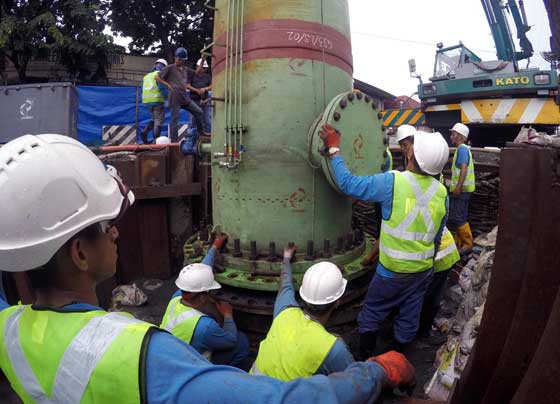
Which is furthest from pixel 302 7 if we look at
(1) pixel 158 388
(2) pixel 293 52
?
(1) pixel 158 388

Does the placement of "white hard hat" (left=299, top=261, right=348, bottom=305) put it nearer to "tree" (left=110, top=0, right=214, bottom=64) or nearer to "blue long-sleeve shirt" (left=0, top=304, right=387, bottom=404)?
"blue long-sleeve shirt" (left=0, top=304, right=387, bottom=404)

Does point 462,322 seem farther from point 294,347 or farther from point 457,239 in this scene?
point 457,239

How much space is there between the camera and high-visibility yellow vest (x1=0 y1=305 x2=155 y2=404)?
34.9 inches

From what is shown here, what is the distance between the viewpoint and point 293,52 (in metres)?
2.87

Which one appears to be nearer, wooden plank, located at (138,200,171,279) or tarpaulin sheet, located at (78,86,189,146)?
Result: wooden plank, located at (138,200,171,279)

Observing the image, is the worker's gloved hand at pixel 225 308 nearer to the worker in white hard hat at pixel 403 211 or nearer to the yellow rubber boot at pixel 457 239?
the worker in white hard hat at pixel 403 211

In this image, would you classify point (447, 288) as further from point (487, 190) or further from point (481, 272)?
point (487, 190)

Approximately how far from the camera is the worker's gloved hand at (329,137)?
2674 millimetres

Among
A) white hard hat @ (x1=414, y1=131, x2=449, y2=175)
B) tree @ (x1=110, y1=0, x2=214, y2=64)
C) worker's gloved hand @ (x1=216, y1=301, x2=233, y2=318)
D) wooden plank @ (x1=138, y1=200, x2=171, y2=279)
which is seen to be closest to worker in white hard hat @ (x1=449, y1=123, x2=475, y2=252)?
white hard hat @ (x1=414, y1=131, x2=449, y2=175)

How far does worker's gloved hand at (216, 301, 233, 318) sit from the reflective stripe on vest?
2006mm

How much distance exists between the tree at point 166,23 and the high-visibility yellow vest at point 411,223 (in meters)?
15.6

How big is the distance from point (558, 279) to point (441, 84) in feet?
26.9

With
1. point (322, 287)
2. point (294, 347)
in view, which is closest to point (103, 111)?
point (322, 287)

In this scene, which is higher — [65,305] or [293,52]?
[293,52]
